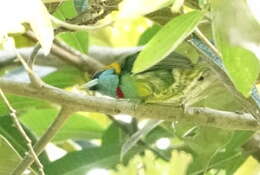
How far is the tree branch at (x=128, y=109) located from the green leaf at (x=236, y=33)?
40 centimetres

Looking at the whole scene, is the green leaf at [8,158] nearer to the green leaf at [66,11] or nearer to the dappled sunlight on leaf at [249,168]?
the green leaf at [66,11]

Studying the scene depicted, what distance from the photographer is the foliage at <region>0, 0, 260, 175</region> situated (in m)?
0.70

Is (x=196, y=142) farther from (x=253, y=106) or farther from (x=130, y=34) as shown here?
(x=130, y=34)

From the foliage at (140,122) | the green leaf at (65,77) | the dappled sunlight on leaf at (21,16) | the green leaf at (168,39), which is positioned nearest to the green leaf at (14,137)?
Answer: the foliage at (140,122)

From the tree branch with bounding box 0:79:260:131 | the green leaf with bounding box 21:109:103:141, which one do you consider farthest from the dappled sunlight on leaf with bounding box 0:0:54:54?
the green leaf with bounding box 21:109:103:141

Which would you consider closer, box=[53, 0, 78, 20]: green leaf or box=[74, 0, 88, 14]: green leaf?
box=[74, 0, 88, 14]: green leaf

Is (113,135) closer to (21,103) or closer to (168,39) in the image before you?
(21,103)

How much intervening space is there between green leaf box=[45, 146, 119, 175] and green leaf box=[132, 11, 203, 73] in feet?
2.66

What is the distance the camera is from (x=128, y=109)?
47.0 inches

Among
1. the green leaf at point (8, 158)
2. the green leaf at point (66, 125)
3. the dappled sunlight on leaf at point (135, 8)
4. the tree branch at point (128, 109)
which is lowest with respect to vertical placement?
the dappled sunlight on leaf at point (135, 8)

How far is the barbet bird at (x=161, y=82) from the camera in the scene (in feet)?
4.25

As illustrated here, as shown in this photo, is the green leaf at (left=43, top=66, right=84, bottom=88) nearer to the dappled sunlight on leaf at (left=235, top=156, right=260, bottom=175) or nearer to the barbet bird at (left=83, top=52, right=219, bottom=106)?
the barbet bird at (left=83, top=52, right=219, bottom=106)

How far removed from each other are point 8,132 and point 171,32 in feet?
2.80

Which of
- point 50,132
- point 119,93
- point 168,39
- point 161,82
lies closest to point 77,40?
point 119,93
